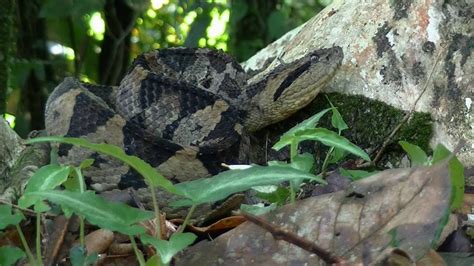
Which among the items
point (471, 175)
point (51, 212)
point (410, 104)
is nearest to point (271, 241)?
point (51, 212)

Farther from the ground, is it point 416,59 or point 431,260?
point 416,59

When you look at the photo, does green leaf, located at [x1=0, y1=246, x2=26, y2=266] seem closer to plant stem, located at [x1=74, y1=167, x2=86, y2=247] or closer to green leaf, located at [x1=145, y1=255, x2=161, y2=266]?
plant stem, located at [x1=74, y1=167, x2=86, y2=247]

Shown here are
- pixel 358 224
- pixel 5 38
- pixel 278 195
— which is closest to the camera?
pixel 358 224

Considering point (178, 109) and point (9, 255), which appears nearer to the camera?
point (9, 255)

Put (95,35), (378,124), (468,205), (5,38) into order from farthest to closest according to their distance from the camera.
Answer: (95,35), (5,38), (378,124), (468,205)

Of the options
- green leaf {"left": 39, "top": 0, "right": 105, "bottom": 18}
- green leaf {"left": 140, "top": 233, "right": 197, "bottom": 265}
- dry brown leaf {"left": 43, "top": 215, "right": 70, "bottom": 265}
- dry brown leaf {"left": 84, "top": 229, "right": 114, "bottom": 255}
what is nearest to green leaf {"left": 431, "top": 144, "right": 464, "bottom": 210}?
green leaf {"left": 140, "top": 233, "right": 197, "bottom": 265}

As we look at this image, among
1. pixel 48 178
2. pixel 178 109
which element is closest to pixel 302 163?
pixel 48 178

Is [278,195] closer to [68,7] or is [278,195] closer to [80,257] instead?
[80,257]

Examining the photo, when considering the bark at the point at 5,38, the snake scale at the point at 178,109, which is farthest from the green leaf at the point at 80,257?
the bark at the point at 5,38
